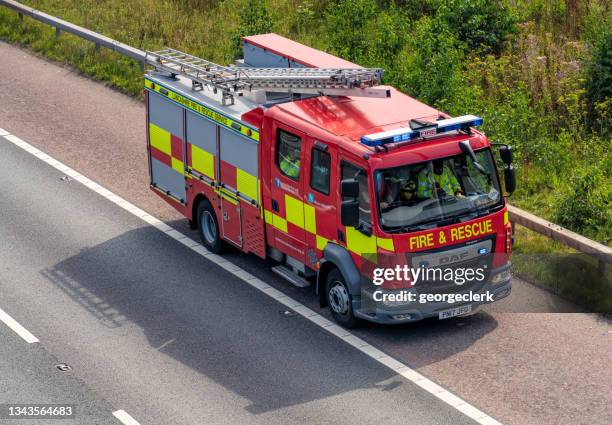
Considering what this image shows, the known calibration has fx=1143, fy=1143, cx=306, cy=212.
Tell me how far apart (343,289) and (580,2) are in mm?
10105

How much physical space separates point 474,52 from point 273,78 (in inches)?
255

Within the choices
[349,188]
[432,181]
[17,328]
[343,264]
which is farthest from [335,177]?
[17,328]

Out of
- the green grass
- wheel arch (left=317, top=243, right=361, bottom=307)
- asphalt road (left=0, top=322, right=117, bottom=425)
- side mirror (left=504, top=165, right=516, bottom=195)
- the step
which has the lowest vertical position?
asphalt road (left=0, top=322, right=117, bottom=425)

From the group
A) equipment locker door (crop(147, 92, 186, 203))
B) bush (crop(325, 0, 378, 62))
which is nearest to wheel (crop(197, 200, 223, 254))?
equipment locker door (crop(147, 92, 186, 203))

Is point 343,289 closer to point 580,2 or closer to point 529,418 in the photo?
point 529,418

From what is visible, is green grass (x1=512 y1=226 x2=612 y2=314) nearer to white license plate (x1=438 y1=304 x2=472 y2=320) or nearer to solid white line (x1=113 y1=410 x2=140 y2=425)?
white license plate (x1=438 y1=304 x2=472 y2=320)

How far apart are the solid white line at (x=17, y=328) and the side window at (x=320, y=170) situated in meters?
3.73

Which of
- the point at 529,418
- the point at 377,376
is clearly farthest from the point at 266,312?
the point at 529,418

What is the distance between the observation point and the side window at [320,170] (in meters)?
13.0

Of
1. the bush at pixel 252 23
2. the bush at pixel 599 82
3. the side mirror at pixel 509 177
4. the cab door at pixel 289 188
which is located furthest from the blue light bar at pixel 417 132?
the bush at pixel 252 23

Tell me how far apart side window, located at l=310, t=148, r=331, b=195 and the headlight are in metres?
2.17

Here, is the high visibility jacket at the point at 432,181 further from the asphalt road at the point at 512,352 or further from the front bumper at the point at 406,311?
the asphalt road at the point at 512,352

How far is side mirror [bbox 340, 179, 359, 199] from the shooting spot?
1231cm

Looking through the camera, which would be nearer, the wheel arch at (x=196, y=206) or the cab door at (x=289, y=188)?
the cab door at (x=289, y=188)
